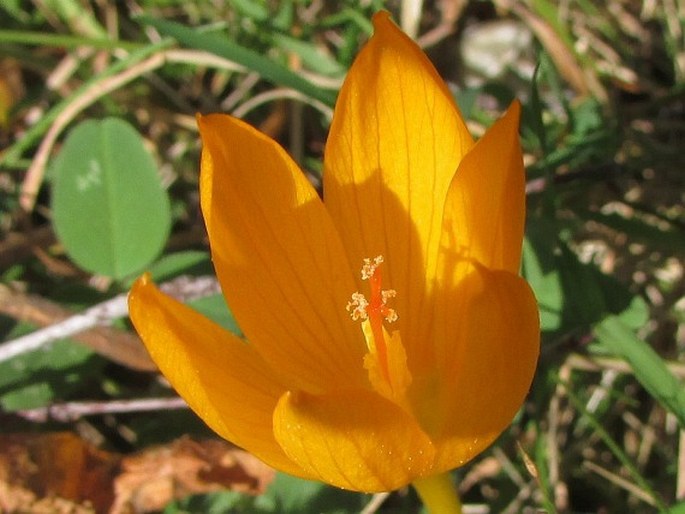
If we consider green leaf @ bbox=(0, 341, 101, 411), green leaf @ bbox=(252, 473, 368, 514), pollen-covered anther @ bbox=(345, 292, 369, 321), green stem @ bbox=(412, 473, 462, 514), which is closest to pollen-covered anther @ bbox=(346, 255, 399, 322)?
pollen-covered anther @ bbox=(345, 292, 369, 321)

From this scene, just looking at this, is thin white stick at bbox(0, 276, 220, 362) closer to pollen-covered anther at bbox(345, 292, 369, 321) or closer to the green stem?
pollen-covered anther at bbox(345, 292, 369, 321)

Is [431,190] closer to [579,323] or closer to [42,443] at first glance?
[579,323]

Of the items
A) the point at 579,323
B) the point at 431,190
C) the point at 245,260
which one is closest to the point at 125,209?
the point at 245,260

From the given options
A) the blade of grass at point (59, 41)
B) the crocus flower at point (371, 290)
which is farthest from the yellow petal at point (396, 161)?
the blade of grass at point (59, 41)

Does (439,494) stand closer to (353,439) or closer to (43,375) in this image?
(353,439)

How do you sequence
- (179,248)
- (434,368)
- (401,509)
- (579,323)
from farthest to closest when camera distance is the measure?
(179,248), (401,509), (579,323), (434,368)

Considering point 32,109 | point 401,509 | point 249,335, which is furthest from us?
point 32,109

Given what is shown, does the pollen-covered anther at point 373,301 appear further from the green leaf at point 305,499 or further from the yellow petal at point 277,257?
the green leaf at point 305,499
